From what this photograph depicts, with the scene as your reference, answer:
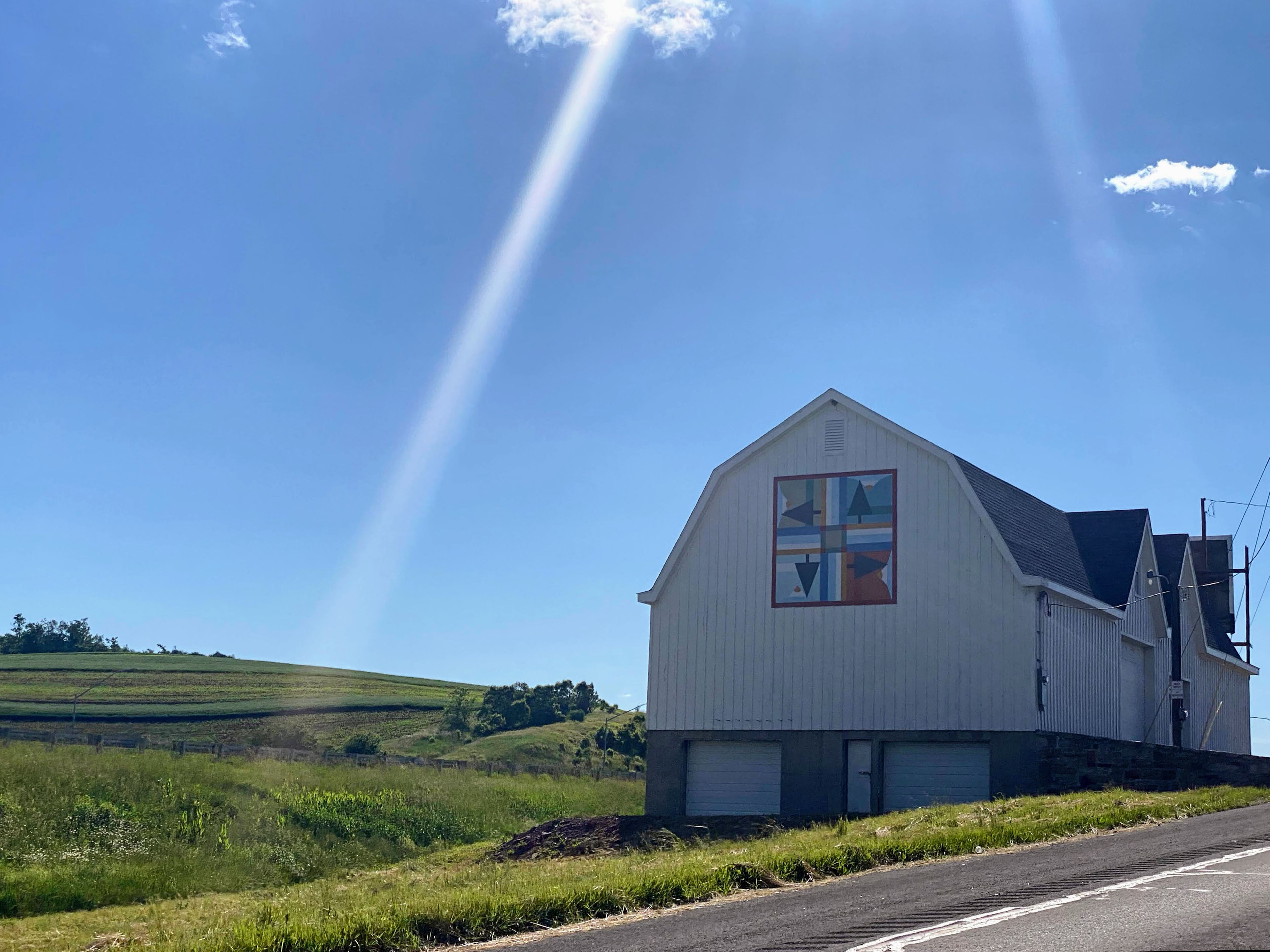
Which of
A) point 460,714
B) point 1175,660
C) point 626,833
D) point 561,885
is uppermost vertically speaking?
point 1175,660

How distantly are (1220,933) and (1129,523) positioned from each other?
26299 mm

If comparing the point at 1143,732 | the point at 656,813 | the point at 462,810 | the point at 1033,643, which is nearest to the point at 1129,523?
the point at 1143,732

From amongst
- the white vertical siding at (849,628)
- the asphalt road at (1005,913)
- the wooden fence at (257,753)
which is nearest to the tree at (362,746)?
the wooden fence at (257,753)

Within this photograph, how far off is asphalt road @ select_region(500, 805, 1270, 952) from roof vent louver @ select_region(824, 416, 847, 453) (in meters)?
15.8

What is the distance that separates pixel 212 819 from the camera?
30109mm

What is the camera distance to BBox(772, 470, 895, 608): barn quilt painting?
27062 mm

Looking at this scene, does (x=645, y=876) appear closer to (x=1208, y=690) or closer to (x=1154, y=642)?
(x=1154, y=642)

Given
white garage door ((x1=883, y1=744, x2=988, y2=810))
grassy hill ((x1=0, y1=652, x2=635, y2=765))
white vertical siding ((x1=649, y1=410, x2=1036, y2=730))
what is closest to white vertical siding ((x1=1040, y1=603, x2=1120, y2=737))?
white vertical siding ((x1=649, y1=410, x2=1036, y2=730))

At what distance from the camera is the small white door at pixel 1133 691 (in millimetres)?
30594

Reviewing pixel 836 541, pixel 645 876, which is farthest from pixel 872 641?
pixel 645 876

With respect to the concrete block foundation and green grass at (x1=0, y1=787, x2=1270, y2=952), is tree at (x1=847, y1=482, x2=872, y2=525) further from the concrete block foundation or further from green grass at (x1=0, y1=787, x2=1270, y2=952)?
green grass at (x1=0, y1=787, x2=1270, y2=952)

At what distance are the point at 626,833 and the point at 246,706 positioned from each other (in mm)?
69634

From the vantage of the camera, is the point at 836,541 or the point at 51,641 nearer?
the point at 836,541

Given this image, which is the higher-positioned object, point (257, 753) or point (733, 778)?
point (733, 778)
